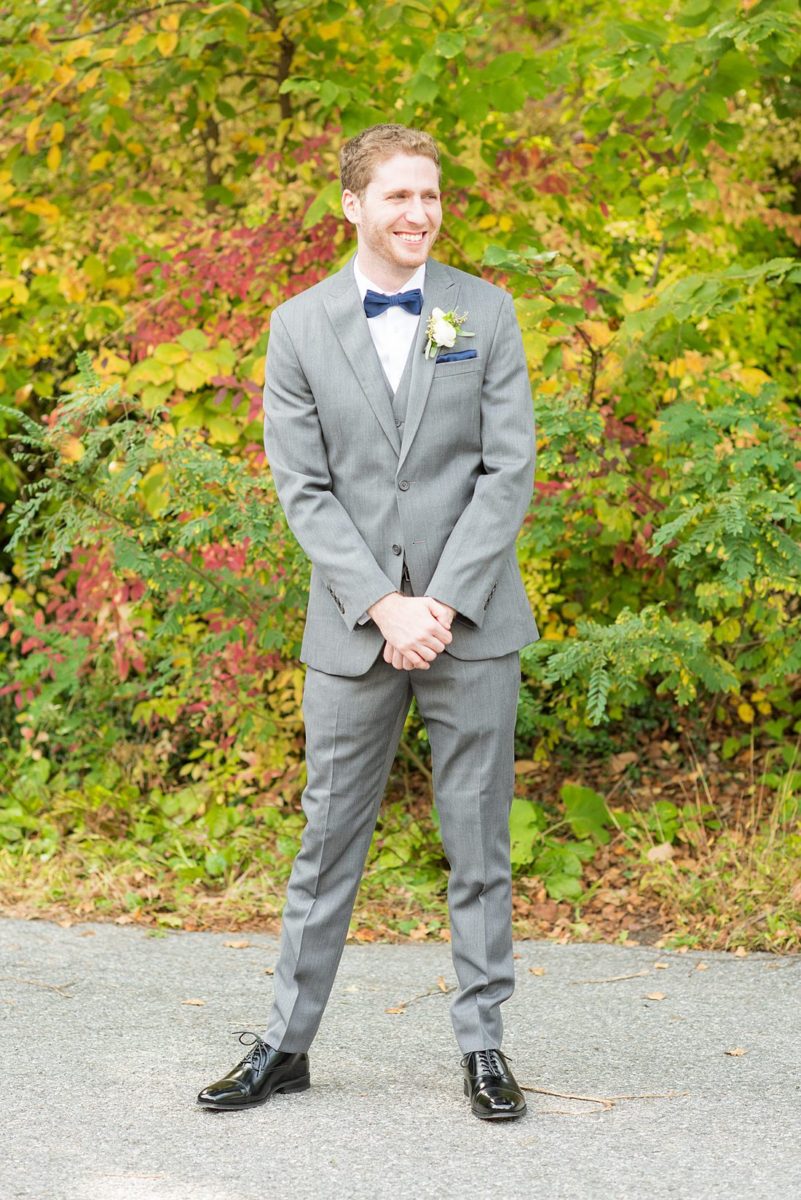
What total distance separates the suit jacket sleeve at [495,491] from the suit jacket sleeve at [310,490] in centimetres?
16

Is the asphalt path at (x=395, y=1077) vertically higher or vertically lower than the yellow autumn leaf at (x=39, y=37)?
lower

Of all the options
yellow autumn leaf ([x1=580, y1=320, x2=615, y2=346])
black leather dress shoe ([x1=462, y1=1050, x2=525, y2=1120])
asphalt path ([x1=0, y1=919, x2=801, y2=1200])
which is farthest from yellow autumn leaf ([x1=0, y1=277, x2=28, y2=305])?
black leather dress shoe ([x1=462, y1=1050, x2=525, y2=1120])

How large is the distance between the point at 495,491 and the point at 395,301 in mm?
493

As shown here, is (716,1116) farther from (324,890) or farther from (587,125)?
(587,125)

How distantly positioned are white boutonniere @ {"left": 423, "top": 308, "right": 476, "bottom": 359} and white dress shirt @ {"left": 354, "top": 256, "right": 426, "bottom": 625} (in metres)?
0.07

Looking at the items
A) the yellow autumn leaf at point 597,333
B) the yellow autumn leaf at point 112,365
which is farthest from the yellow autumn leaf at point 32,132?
the yellow autumn leaf at point 597,333

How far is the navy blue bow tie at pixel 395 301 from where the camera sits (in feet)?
10.7

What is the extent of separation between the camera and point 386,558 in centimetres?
323

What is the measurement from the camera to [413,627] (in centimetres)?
309

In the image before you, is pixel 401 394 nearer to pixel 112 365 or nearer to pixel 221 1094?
pixel 221 1094

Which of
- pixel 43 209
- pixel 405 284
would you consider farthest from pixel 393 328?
pixel 43 209

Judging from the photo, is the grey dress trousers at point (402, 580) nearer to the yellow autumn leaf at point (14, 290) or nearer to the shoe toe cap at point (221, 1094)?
the shoe toe cap at point (221, 1094)

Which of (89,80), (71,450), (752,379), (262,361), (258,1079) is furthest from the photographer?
(89,80)

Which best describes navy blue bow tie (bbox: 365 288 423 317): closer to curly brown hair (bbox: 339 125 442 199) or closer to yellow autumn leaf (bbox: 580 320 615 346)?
curly brown hair (bbox: 339 125 442 199)
